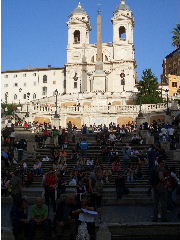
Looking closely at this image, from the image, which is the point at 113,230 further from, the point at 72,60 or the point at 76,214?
the point at 72,60

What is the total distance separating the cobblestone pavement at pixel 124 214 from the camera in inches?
542

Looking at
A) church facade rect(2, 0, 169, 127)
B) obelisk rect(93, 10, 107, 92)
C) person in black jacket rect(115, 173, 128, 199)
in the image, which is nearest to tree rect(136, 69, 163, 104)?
church facade rect(2, 0, 169, 127)

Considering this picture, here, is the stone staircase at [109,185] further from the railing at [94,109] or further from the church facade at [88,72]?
the church facade at [88,72]

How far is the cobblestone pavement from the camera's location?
13.8 m

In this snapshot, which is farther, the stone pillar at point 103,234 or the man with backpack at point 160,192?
the man with backpack at point 160,192

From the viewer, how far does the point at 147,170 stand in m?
21.7

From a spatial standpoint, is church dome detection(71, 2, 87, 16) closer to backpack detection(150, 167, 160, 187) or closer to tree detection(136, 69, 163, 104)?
tree detection(136, 69, 163, 104)

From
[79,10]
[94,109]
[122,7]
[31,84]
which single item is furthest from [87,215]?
[31,84]

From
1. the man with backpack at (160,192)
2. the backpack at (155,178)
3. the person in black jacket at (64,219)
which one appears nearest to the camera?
the person in black jacket at (64,219)

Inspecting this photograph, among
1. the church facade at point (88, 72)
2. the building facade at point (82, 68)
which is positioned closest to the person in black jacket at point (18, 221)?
the church facade at point (88, 72)

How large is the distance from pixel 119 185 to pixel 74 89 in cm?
7243

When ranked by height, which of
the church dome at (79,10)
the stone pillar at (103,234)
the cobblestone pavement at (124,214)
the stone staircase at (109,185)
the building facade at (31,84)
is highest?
the church dome at (79,10)

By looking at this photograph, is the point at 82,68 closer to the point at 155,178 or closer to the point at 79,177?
the point at 79,177

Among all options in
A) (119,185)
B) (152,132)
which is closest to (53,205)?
(119,185)
